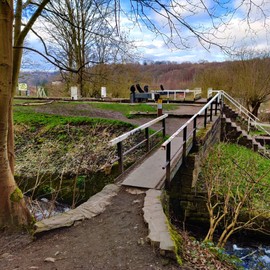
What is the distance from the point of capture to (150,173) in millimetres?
5215

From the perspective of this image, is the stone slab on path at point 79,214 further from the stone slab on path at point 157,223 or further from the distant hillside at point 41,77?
→ the distant hillside at point 41,77

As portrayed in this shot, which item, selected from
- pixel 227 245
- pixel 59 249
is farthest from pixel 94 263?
pixel 227 245

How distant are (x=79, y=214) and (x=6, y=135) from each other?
1.45 m

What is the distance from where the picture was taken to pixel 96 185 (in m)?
7.18

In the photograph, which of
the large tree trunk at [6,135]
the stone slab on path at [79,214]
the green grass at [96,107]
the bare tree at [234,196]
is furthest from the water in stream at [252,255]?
the green grass at [96,107]

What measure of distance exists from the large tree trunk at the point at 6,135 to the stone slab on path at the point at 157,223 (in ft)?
5.54

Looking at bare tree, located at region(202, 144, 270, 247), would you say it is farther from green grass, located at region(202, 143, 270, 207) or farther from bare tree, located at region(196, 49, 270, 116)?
bare tree, located at region(196, 49, 270, 116)

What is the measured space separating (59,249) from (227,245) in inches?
158

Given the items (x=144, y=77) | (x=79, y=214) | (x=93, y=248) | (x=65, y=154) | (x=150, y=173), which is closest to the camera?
(x=93, y=248)

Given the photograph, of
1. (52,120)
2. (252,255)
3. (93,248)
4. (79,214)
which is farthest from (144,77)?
(93,248)

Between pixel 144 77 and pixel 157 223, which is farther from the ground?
pixel 144 77

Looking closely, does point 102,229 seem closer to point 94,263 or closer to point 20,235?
point 94,263

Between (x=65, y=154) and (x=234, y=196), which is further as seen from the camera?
(x=65, y=154)

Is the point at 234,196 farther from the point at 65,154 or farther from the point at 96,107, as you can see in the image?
the point at 96,107
